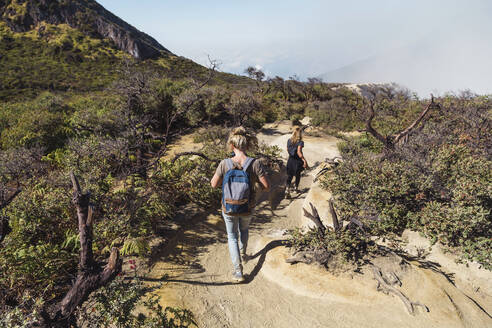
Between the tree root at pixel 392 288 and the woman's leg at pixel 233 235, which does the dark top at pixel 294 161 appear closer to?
the tree root at pixel 392 288

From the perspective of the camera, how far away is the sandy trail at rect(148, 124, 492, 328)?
140 inches

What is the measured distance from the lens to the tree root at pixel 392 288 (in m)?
3.56

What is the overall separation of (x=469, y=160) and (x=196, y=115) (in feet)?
45.4

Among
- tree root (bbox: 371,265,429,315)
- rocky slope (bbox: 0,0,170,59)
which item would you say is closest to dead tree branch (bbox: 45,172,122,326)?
tree root (bbox: 371,265,429,315)

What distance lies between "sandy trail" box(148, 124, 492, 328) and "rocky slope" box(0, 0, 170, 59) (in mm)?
77425

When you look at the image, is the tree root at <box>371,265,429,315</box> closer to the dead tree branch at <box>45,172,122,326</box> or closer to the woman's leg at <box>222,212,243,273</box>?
the woman's leg at <box>222,212,243,273</box>

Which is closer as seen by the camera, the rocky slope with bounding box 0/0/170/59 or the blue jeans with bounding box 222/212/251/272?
the blue jeans with bounding box 222/212/251/272

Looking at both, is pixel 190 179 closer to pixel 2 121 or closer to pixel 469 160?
pixel 469 160

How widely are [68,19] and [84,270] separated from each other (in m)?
89.6

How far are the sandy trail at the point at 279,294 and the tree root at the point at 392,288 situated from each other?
0.28 ft

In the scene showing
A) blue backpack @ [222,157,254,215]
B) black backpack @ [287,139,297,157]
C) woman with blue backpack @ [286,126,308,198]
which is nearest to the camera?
blue backpack @ [222,157,254,215]

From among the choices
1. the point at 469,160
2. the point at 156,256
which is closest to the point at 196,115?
the point at 156,256

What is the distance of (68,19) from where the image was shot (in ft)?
222

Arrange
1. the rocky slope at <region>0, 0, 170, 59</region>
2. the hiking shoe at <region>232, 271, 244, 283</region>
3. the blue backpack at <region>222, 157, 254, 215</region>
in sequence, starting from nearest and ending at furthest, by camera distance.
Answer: the blue backpack at <region>222, 157, 254, 215</region> → the hiking shoe at <region>232, 271, 244, 283</region> → the rocky slope at <region>0, 0, 170, 59</region>
